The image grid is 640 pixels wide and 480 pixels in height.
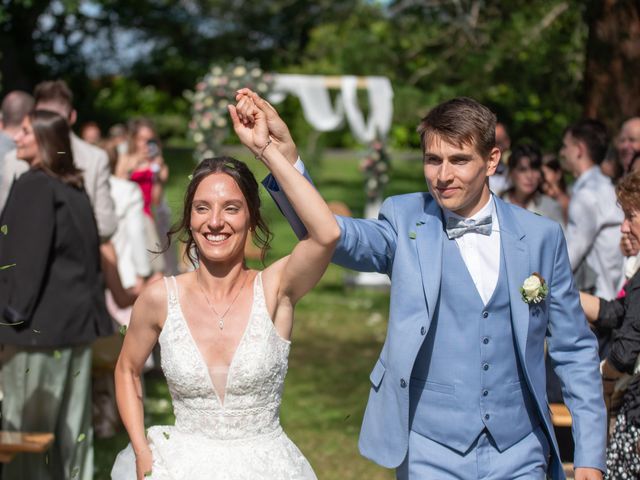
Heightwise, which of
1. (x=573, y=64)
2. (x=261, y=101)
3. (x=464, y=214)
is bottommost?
(x=464, y=214)

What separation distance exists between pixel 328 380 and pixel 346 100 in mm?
11729

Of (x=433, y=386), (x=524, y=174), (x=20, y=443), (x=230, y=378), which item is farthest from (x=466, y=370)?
(x=524, y=174)

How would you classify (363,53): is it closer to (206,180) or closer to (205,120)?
(205,120)

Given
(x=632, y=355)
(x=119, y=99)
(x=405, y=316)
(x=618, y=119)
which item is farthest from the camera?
(x=119, y=99)

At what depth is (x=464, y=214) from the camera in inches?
146

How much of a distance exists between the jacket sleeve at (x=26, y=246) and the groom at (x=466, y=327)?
2.44 meters

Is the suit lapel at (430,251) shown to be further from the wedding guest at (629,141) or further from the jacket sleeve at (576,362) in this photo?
the wedding guest at (629,141)

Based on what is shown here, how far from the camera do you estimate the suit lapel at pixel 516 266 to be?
11.7 feet

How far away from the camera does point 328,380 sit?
31.0 ft

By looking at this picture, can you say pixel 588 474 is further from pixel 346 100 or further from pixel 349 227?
pixel 346 100

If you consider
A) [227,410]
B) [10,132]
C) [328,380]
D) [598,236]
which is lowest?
[328,380]

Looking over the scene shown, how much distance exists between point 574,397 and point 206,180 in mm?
1517

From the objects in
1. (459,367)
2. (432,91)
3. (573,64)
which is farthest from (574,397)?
(432,91)

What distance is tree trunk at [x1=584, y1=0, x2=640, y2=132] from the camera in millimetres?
8992
